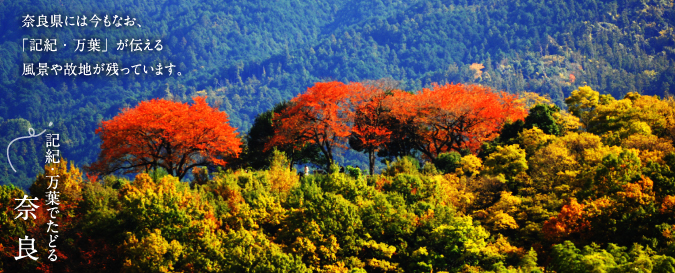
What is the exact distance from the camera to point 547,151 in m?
37.4

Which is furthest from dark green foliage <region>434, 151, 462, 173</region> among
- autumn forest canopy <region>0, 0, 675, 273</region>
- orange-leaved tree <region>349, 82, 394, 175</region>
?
orange-leaved tree <region>349, 82, 394, 175</region>

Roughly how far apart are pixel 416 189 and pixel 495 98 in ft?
52.3

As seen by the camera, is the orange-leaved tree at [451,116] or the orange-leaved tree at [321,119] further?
the orange-leaved tree at [451,116]

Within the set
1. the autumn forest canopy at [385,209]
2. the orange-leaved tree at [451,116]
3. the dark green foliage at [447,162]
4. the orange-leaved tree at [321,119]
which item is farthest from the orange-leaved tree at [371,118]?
the autumn forest canopy at [385,209]

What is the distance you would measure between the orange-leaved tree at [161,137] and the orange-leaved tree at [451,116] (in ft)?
41.5

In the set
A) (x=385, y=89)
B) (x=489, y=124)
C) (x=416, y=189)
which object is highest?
(x=385, y=89)

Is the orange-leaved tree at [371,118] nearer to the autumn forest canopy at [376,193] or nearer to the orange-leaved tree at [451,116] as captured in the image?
the autumn forest canopy at [376,193]

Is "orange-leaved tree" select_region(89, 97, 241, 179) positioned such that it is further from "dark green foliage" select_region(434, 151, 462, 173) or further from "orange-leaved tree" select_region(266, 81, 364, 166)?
"dark green foliage" select_region(434, 151, 462, 173)

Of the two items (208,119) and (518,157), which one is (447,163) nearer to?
(518,157)

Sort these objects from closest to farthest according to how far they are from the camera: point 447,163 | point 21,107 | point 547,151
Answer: point 547,151
point 447,163
point 21,107

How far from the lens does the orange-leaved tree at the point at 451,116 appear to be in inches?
1820

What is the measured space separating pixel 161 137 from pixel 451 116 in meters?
19.6

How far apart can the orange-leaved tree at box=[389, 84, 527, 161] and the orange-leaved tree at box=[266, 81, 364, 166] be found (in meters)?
3.46

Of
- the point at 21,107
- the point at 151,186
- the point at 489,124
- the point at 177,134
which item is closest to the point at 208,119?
the point at 177,134
